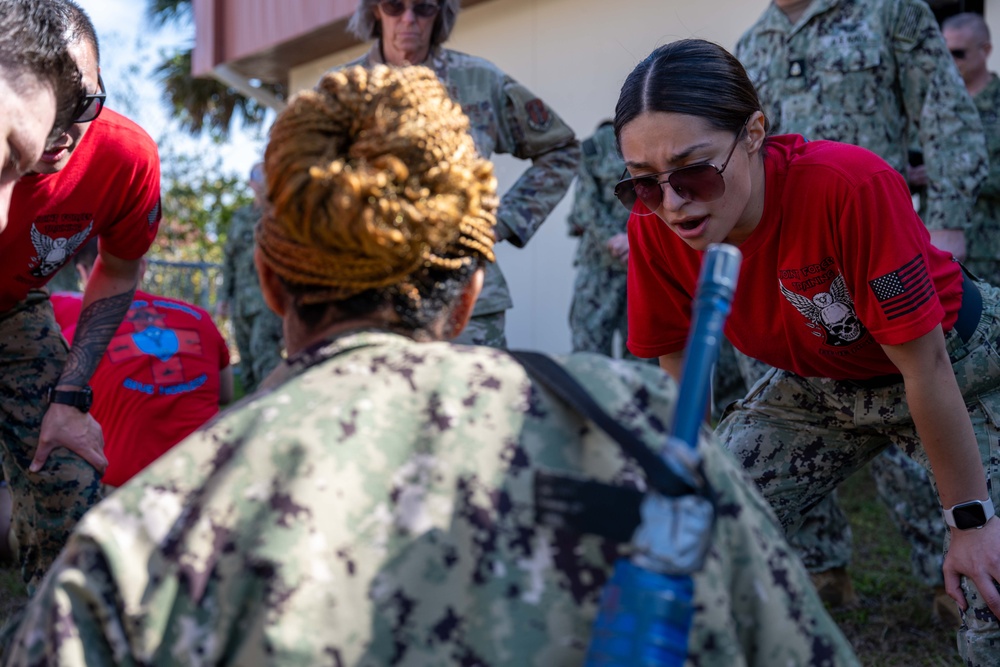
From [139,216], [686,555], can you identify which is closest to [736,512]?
[686,555]

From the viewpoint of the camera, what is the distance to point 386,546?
140 cm

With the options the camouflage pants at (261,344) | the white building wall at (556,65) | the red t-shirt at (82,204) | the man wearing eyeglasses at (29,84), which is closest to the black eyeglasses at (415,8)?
the red t-shirt at (82,204)

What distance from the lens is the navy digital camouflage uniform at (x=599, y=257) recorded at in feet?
22.7

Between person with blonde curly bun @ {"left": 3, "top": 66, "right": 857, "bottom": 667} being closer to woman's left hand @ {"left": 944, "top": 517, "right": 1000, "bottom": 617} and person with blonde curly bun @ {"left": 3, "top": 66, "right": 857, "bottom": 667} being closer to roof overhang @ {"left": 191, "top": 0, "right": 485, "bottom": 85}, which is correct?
woman's left hand @ {"left": 944, "top": 517, "right": 1000, "bottom": 617}

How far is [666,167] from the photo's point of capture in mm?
2623

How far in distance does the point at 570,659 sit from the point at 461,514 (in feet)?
0.75

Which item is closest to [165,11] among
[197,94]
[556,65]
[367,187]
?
[197,94]

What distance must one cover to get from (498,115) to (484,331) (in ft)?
2.86

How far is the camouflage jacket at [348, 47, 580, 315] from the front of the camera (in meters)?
4.09

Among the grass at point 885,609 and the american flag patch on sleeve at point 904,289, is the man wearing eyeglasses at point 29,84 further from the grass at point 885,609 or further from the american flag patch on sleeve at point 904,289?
the grass at point 885,609

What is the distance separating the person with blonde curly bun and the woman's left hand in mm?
1150

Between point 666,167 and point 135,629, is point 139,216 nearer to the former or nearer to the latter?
point 666,167

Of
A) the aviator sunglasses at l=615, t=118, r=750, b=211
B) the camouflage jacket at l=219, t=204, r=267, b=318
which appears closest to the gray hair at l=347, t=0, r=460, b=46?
the aviator sunglasses at l=615, t=118, r=750, b=211

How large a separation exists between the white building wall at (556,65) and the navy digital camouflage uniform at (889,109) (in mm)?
3717
